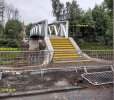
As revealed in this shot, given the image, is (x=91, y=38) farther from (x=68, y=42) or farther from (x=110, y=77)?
(x=110, y=77)

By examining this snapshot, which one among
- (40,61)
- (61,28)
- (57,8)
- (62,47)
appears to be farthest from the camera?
(57,8)

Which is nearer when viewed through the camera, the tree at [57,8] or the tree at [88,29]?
the tree at [88,29]

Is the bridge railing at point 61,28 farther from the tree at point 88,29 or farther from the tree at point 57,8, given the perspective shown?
the tree at point 57,8

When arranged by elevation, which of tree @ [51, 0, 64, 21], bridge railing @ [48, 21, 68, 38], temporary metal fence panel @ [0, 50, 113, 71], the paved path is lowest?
the paved path

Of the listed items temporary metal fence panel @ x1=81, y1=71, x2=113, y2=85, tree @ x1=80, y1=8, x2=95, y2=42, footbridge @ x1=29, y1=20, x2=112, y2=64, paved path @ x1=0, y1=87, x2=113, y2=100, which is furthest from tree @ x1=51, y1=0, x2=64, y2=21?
paved path @ x1=0, y1=87, x2=113, y2=100

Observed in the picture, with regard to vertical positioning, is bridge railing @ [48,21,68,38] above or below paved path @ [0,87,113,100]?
above

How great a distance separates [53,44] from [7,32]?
23.7m

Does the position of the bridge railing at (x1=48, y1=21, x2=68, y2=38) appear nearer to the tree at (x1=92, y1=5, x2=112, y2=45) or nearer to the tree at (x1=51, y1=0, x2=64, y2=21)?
the tree at (x1=92, y1=5, x2=112, y2=45)

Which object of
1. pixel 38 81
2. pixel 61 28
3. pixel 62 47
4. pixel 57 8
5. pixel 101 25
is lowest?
pixel 38 81

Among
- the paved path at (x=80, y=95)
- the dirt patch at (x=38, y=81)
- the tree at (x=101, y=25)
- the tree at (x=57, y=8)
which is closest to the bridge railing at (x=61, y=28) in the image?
the tree at (x=101, y=25)

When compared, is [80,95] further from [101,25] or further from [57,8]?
[57,8]

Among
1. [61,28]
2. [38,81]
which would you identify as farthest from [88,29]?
[38,81]

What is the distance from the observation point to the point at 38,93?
6.34 metres

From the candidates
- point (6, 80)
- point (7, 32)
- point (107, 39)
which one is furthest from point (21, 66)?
point (7, 32)
